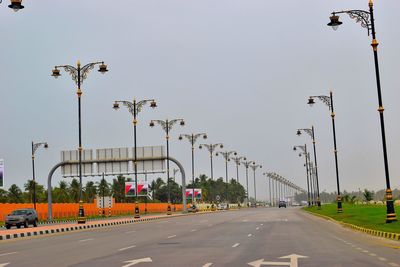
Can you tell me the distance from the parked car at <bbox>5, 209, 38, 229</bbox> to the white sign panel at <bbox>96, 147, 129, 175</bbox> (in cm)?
2882

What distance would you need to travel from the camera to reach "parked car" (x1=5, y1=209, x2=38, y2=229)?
47534mm

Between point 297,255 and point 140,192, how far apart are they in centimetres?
7361

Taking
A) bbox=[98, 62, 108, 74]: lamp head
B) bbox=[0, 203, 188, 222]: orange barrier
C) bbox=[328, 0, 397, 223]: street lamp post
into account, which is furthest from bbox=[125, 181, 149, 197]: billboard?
bbox=[328, 0, 397, 223]: street lamp post

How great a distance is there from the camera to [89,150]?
3147 inches

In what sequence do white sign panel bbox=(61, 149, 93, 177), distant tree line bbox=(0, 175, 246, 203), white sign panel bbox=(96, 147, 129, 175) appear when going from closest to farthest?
white sign panel bbox=(61, 149, 93, 177) < white sign panel bbox=(96, 147, 129, 175) < distant tree line bbox=(0, 175, 246, 203)

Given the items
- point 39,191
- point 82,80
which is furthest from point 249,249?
point 39,191

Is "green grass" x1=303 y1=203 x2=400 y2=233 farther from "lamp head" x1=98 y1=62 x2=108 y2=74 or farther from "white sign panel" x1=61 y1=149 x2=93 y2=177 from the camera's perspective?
"white sign panel" x1=61 y1=149 x2=93 y2=177

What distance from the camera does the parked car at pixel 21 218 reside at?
156 feet

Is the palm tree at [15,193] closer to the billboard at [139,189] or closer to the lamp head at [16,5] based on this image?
the billboard at [139,189]

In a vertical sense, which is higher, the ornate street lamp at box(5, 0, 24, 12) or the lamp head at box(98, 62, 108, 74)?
the lamp head at box(98, 62, 108, 74)

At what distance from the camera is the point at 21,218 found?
158ft

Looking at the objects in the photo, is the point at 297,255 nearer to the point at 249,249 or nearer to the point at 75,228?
the point at 249,249

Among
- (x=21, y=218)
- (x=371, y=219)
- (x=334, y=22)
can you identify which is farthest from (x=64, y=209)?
(x=334, y=22)

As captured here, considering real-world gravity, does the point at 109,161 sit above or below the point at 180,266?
above
